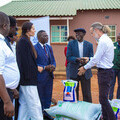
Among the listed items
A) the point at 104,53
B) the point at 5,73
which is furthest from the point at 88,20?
the point at 5,73

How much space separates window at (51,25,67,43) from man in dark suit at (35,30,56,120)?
8.79m

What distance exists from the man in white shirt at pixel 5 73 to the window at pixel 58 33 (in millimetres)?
10840

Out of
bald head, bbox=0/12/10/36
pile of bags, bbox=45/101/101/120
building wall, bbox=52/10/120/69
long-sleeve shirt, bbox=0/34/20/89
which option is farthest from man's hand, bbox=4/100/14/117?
building wall, bbox=52/10/120/69

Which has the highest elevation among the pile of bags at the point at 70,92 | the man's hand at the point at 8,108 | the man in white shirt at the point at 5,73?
the man in white shirt at the point at 5,73

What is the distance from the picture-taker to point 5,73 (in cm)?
190

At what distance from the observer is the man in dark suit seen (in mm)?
3811

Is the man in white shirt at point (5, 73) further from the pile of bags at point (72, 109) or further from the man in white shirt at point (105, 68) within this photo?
the man in white shirt at point (105, 68)

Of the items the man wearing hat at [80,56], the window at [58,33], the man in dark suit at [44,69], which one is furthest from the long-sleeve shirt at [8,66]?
the window at [58,33]

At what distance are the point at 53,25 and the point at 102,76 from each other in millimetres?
9804

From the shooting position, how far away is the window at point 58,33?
12.7 m

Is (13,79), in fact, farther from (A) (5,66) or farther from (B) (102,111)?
(B) (102,111)

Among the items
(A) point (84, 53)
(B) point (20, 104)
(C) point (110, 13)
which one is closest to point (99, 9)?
(C) point (110, 13)

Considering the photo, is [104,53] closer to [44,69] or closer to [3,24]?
[44,69]

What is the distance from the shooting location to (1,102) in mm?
1872
